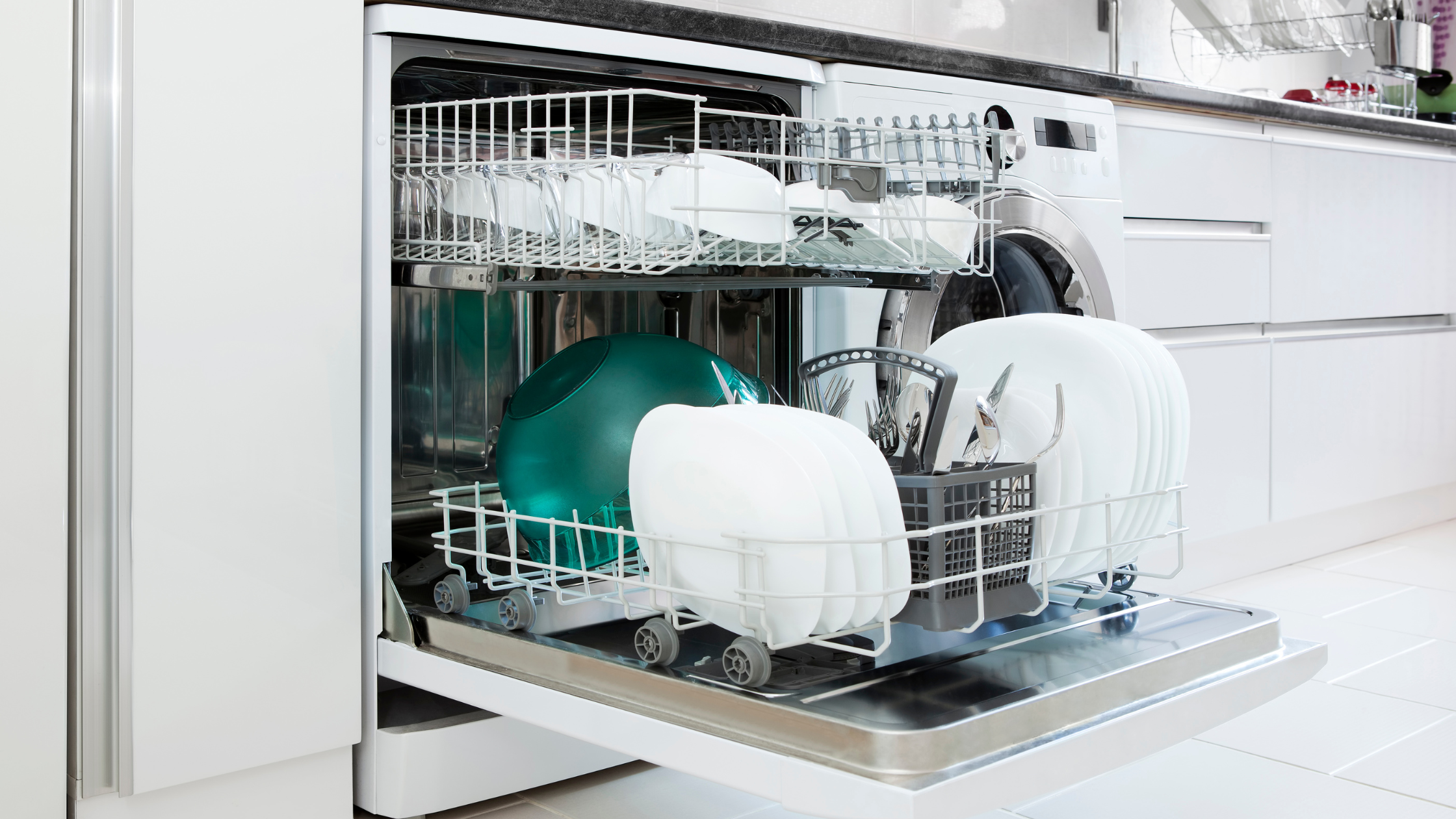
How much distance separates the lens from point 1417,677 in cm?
186

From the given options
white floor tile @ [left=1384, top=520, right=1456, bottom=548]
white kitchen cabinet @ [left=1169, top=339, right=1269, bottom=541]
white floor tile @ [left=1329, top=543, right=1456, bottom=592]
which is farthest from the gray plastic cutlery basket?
white floor tile @ [left=1384, top=520, right=1456, bottom=548]

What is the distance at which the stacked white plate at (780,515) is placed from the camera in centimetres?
87

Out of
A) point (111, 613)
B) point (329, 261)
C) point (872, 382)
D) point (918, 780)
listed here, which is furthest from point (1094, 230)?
point (111, 613)

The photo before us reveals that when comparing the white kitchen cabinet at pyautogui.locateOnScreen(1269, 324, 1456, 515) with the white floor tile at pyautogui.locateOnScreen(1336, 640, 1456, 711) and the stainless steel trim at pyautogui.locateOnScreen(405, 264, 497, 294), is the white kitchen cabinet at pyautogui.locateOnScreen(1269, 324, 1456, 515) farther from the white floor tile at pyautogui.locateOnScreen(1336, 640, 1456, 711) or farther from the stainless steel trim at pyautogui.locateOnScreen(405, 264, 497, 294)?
the stainless steel trim at pyautogui.locateOnScreen(405, 264, 497, 294)

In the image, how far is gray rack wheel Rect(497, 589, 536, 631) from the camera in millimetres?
1068

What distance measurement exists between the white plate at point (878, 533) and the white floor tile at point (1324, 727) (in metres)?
0.90

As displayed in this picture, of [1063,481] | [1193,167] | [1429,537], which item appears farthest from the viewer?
[1429,537]

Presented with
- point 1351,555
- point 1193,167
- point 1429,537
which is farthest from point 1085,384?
point 1429,537

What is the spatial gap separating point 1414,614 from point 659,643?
1.81m

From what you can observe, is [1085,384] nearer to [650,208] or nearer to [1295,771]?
[650,208]

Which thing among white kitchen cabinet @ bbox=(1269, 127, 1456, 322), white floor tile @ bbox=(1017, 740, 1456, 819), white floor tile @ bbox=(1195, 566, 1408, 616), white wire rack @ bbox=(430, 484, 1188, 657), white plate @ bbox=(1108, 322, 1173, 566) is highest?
white kitchen cabinet @ bbox=(1269, 127, 1456, 322)

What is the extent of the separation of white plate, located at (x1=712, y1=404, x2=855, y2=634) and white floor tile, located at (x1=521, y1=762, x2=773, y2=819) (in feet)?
1.69

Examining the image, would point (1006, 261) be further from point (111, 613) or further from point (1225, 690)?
point (111, 613)

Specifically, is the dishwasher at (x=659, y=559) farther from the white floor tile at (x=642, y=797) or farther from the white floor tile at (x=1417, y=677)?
the white floor tile at (x=1417, y=677)
